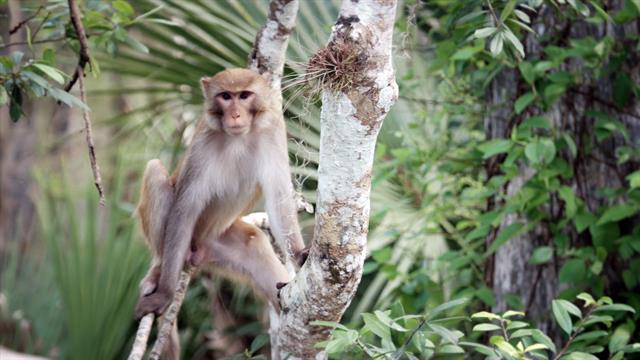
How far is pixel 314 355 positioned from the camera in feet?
10.1

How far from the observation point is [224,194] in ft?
14.0

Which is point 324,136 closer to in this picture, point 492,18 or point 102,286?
point 492,18

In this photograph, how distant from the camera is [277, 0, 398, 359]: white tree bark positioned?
2.58 metres

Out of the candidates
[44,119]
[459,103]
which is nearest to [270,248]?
[459,103]

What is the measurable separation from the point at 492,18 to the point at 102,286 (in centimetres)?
297

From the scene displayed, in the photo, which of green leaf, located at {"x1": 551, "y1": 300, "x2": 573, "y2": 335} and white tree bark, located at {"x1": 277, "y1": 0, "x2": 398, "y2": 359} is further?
green leaf, located at {"x1": 551, "y1": 300, "x2": 573, "y2": 335}

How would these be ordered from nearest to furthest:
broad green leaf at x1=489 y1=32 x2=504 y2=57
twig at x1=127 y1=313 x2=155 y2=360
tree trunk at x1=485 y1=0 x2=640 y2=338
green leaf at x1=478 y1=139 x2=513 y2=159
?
twig at x1=127 y1=313 x2=155 y2=360 → broad green leaf at x1=489 y1=32 x2=504 y2=57 → green leaf at x1=478 y1=139 x2=513 y2=159 → tree trunk at x1=485 y1=0 x2=640 y2=338

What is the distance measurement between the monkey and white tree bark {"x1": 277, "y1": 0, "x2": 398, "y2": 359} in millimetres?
1057

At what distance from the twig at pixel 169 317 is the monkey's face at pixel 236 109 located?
677 mm

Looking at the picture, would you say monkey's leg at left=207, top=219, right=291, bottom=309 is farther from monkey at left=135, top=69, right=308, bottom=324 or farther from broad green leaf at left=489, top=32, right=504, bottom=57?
broad green leaf at left=489, top=32, right=504, bottom=57

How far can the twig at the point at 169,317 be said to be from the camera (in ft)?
11.1

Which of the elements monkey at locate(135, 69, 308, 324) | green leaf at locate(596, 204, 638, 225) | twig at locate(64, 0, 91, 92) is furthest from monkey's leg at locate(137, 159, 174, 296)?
green leaf at locate(596, 204, 638, 225)

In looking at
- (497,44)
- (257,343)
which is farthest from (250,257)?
(497,44)

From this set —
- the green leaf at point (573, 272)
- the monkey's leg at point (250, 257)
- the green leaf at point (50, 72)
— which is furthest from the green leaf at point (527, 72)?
the green leaf at point (50, 72)
